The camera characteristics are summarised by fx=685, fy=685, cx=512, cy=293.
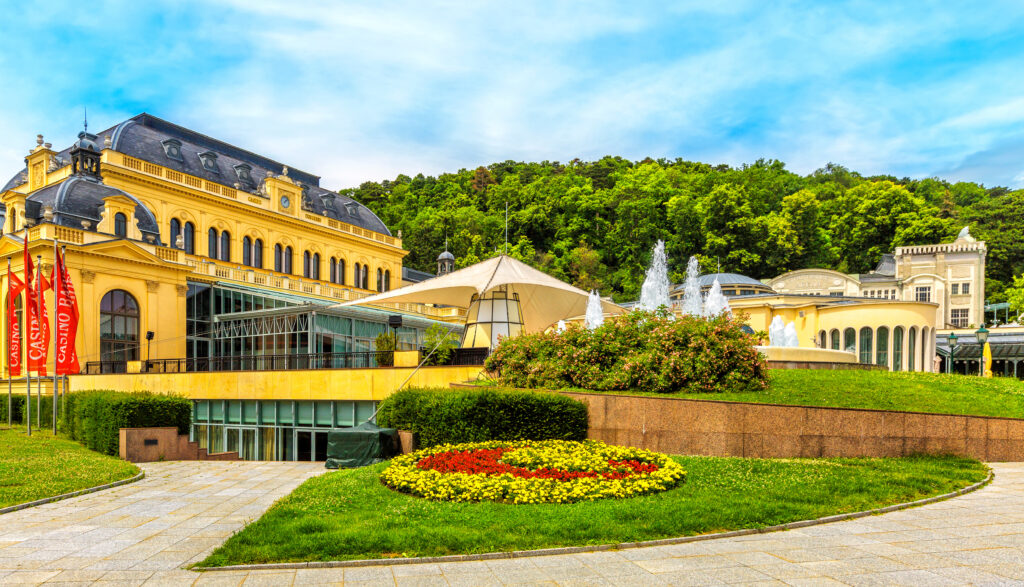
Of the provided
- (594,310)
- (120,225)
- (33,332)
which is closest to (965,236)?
(594,310)

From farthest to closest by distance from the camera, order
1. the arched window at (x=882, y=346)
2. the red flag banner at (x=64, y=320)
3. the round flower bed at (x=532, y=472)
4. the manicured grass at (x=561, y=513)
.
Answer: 1. the arched window at (x=882, y=346)
2. the red flag banner at (x=64, y=320)
3. the round flower bed at (x=532, y=472)
4. the manicured grass at (x=561, y=513)

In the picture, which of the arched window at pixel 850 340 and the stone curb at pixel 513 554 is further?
the arched window at pixel 850 340

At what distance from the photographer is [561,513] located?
9133 mm

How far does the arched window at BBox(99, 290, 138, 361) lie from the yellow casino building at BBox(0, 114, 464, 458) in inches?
2.6

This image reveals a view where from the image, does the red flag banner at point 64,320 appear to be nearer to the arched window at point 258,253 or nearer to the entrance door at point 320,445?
the entrance door at point 320,445

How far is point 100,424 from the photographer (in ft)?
Result: 67.5

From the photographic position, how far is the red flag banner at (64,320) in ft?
86.7

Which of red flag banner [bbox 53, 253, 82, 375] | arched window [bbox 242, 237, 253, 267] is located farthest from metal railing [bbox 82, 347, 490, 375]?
arched window [bbox 242, 237, 253, 267]

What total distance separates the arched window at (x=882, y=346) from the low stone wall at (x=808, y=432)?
25.7 metres

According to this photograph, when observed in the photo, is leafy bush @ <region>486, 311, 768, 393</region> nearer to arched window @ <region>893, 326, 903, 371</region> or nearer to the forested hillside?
arched window @ <region>893, 326, 903, 371</region>

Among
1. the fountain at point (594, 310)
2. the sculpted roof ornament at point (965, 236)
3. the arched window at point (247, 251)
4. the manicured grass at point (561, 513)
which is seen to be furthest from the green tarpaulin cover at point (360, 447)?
the sculpted roof ornament at point (965, 236)

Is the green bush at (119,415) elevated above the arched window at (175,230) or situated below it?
below

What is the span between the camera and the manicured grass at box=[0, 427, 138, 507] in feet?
40.8

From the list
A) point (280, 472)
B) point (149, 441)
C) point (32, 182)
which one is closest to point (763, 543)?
point (280, 472)
